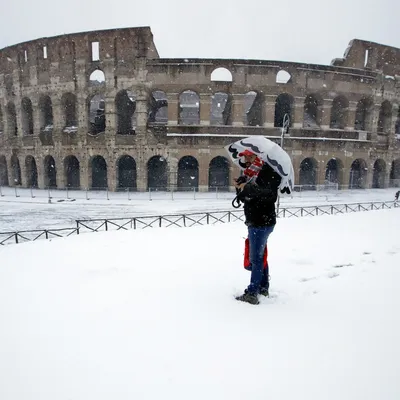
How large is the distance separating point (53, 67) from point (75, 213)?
48.2 feet

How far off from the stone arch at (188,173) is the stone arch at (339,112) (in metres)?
12.8

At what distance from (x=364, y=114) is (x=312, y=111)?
4736 mm

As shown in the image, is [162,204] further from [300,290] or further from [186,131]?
[300,290]

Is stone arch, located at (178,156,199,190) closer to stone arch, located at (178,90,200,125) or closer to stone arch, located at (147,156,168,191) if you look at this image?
stone arch, located at (147,156,168,191)

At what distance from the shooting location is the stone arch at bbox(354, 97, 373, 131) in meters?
23.4

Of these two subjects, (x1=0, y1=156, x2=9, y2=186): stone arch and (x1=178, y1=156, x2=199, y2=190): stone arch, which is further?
(x1=0, y1=156, x2=9, y2=186): stone arch

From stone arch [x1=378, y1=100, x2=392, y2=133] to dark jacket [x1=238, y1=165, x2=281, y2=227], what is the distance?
90.2 feet

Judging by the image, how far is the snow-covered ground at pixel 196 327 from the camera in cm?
197

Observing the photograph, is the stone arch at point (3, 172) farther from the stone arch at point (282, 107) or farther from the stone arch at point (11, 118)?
the stone arch at point (282, 107)

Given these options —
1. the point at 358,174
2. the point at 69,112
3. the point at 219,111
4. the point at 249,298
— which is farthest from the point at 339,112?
the point at 249,298

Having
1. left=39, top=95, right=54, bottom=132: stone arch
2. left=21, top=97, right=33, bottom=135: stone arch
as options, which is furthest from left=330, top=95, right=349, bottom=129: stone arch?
left=21, top=97, right=33, bottom=135: stone arch

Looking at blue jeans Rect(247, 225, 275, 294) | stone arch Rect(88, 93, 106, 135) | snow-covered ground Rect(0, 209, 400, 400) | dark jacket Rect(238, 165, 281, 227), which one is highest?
stone arch Rect(88, 93, 106, 135)

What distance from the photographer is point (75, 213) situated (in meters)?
14.5

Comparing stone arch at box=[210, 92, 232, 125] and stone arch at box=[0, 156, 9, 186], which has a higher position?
stone arch at box=[210, 92, 232, 125]
